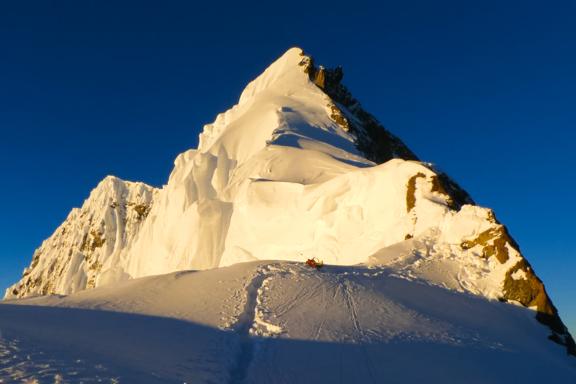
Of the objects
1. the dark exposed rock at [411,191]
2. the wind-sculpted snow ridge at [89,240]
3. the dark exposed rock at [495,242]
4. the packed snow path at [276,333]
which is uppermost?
the wind-sculpted snow ridge at [89,240]

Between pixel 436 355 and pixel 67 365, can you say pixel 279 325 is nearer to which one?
pixel 436 355

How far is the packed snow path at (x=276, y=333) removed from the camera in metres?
10.9

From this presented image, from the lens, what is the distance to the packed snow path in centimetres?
1091

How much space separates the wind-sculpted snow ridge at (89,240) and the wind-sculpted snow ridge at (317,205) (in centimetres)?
1172

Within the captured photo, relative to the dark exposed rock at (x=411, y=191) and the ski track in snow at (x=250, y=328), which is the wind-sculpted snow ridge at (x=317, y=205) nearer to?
the dark exposed rock at (x=411, y=191)

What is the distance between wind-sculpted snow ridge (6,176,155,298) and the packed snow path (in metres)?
78.2

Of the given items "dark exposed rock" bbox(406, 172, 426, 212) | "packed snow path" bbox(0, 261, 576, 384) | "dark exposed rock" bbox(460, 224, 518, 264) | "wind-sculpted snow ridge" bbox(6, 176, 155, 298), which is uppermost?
"wind-sculpted snow ridge" bbox(6, 176, 155, 298)

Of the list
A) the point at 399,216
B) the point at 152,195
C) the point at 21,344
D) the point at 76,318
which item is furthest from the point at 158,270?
the point at 152,195

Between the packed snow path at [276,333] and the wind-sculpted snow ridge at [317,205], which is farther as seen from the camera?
the wind-sculpted snow ridge at [317,205]

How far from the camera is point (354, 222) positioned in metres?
30.8

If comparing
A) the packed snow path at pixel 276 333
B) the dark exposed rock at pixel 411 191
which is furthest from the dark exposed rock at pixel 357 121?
the packed snow path at pixel 276 333

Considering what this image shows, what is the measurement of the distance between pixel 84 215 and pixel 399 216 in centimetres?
9695

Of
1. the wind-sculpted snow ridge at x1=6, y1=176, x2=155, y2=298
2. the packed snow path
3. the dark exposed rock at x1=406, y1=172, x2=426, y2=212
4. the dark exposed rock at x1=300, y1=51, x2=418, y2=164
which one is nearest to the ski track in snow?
the packed snow path

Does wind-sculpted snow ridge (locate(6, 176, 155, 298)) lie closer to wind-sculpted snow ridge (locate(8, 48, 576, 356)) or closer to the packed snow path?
wind-sculpted snow ridge (locate(8, 48, 576, 356))
